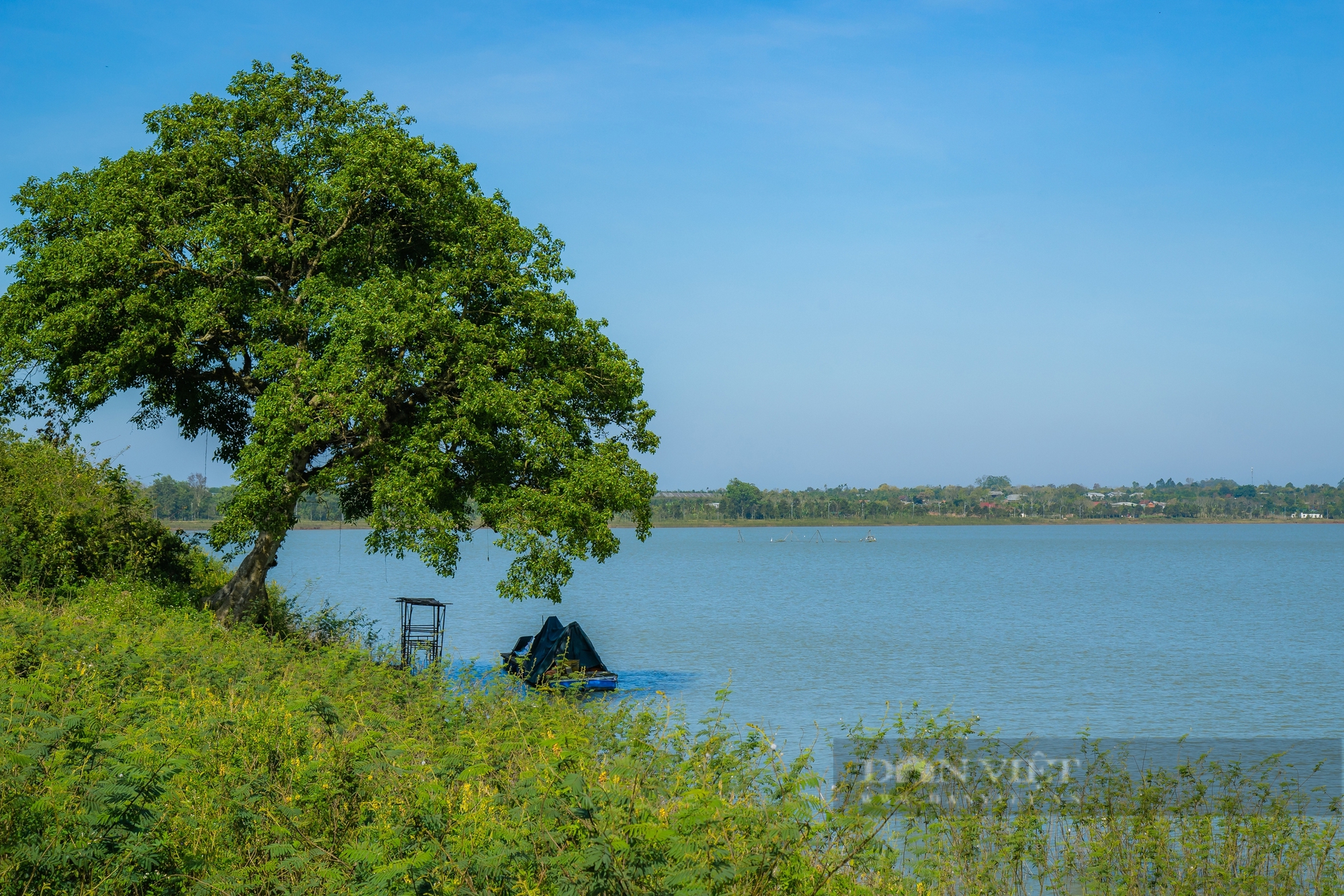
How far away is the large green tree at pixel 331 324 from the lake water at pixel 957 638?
263 inches

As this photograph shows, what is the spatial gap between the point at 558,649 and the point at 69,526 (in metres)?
11.4

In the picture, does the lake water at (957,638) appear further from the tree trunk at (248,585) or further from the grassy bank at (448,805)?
the tree trunk at (248,585)

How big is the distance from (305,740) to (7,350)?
57.0ft

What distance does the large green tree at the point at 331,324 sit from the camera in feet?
71.4

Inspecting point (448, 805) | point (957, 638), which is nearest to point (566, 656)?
point (448, 805)

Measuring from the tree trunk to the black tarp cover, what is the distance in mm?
6600

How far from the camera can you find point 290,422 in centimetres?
2133

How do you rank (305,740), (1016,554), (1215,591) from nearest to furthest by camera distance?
(305,740)
(1215,591)
(1016,554)

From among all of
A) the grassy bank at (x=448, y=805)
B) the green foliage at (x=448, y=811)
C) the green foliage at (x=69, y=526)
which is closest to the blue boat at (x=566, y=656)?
the green foliage at (x=69, y=526)

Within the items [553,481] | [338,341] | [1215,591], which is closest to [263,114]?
[338,341]

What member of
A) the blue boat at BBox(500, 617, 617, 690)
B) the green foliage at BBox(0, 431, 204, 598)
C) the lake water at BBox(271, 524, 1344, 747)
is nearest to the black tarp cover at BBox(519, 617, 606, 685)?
the blue boat at BBox(500, 617, 617, 690)

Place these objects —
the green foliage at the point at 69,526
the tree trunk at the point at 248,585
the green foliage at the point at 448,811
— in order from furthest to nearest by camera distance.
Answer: the tree trunk at the point at 248,585, the green foliage at the point at 69,526, the green foliage at the point at 448,811

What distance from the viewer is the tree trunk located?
23.9 m

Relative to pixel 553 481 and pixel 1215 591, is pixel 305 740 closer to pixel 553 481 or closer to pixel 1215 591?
pixel 553 481
